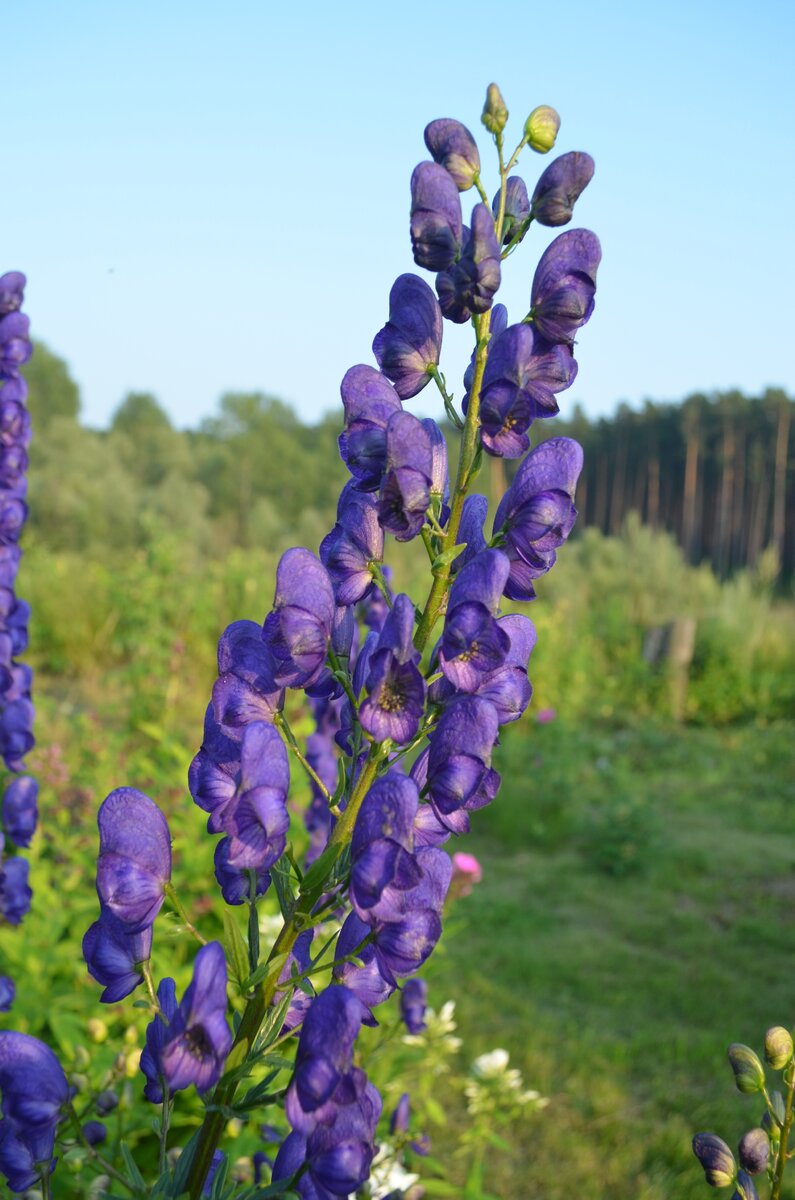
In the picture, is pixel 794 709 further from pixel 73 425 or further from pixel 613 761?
pixel 73 425

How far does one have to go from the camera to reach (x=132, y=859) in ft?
3.40

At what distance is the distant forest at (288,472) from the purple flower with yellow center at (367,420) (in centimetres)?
1450

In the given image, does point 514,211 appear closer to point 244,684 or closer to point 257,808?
point 244,684

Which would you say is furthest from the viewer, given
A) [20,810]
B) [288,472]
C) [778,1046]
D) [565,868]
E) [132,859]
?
[288,472]

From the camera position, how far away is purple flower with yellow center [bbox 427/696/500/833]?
3.45 feet

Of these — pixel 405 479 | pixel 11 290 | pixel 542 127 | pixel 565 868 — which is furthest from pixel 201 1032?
pixel 565 868

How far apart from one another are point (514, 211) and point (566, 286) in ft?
0.48

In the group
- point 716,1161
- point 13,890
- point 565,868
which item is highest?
point 716,1161

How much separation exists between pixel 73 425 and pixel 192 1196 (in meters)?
25.6

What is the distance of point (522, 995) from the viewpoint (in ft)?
15.6

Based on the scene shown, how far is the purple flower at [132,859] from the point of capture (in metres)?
1.02

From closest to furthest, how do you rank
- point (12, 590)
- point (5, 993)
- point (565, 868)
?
point (5, 993) < point (12, 590) < point (565, 868)

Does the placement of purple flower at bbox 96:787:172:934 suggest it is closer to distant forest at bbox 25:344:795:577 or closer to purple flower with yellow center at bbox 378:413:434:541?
purple flower with yellow center at bbox 378:413:434:541

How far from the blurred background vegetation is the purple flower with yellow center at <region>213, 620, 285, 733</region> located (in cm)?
106
